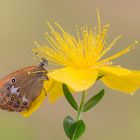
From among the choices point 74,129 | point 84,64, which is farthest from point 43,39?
point 74,129

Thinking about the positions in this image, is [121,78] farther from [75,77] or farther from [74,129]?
[74,129]

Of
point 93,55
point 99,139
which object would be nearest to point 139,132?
point 99,139

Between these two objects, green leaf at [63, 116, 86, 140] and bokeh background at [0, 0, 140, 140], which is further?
bokeh background at [0, 0, 140, 140]

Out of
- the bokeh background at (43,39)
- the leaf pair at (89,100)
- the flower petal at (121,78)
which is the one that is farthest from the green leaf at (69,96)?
the bokeh background at (43,39)

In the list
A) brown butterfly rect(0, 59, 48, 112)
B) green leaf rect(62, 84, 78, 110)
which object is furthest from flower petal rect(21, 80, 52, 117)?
green leaf rect(62, 84, 78, 110)

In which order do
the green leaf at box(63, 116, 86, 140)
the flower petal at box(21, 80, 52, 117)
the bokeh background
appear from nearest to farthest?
the green leaf at box(63, 116, 86, 140)
the flower petal at box(21, 80, 52, 117)
the bokeh background

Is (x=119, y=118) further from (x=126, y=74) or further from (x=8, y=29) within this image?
(x=126, y=74)

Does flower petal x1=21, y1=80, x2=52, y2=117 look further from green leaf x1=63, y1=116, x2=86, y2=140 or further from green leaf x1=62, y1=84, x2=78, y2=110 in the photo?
green leaf x1=63, y1=116, x2=86, y2=140
